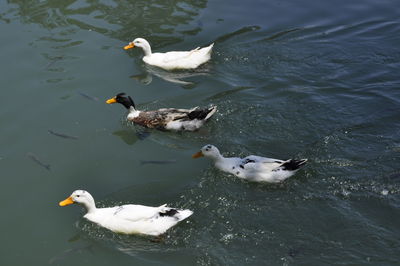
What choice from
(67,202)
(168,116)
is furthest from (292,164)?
(67,202)

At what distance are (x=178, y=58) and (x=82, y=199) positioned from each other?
4705mm

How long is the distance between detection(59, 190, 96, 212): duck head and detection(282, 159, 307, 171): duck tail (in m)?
3.01

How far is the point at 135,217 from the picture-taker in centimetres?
751

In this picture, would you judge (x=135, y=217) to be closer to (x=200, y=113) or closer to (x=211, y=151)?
(x=211, y=151)

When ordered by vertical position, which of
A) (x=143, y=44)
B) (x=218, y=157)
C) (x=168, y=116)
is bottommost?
(x=218, y=157)

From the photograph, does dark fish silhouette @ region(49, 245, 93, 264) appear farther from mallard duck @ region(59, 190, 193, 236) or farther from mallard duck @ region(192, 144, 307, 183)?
mallard duck @ region(192, 144, 307, 183)

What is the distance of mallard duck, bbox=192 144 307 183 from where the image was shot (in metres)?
8.25

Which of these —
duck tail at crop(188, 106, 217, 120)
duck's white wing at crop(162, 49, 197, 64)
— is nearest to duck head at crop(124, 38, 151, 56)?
duck's white wing at crop(162, 49, 197, 64)

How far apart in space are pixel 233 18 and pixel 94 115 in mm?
5337

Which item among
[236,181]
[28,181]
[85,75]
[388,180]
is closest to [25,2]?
[85,75]

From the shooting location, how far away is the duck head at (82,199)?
781 centimetres

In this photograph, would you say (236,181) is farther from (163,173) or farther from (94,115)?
(94,115)

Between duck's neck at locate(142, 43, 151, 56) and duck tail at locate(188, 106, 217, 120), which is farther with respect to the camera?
duck's neck at locate(142, 43, 151, 56)

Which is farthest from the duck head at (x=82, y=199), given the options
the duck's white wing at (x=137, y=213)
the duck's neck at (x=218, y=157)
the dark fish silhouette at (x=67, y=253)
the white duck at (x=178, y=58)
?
the white duck at (x=178, y=58)
